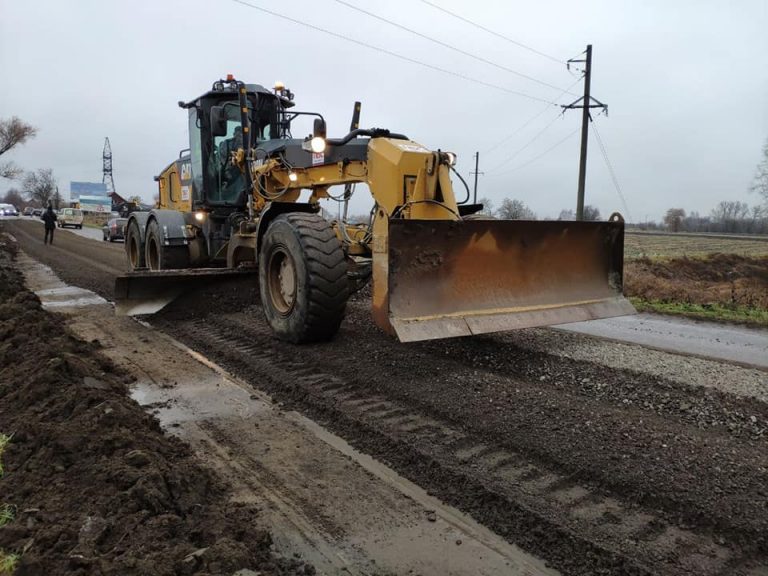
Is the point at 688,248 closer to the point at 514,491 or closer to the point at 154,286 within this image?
the point at 154,286

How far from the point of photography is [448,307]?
5.32 meters

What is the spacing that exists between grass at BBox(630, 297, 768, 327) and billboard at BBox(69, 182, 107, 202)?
8999cm

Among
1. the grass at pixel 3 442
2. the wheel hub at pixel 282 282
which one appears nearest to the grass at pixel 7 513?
the grass at pixel 3 442

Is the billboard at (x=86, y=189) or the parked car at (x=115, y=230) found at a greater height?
the billboard at (x=86, y=189)

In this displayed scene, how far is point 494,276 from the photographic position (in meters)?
5.70

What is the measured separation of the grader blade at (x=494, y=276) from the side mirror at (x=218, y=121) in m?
4.72

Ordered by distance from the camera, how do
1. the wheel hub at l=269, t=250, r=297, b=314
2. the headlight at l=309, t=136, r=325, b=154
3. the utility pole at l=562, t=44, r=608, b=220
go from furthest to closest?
the utility pole at l=562, t=44, r=608, b=220 → the headlight at l=309, t=136, r=325, b=154 → the wheel hub at l=269, t=250, r=297, b=314

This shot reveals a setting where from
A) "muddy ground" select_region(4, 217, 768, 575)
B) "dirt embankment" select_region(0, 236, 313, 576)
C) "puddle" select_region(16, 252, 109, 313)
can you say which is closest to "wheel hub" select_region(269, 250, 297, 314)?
"muddy ground" select_region(4, 217, 768, 575)

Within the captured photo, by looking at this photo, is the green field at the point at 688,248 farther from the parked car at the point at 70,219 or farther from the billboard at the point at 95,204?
the billboard at the point at 95,204

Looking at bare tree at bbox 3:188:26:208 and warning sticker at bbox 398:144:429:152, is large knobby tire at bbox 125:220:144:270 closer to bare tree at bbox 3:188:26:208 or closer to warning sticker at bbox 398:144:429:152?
warning sticker at bbox 398:144:429:152

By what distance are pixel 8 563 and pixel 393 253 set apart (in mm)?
3444

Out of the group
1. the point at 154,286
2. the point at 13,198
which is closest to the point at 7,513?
the point at 154,286

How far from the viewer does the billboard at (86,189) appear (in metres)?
86.4

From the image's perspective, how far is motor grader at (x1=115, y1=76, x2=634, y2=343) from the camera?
16.9 ft
